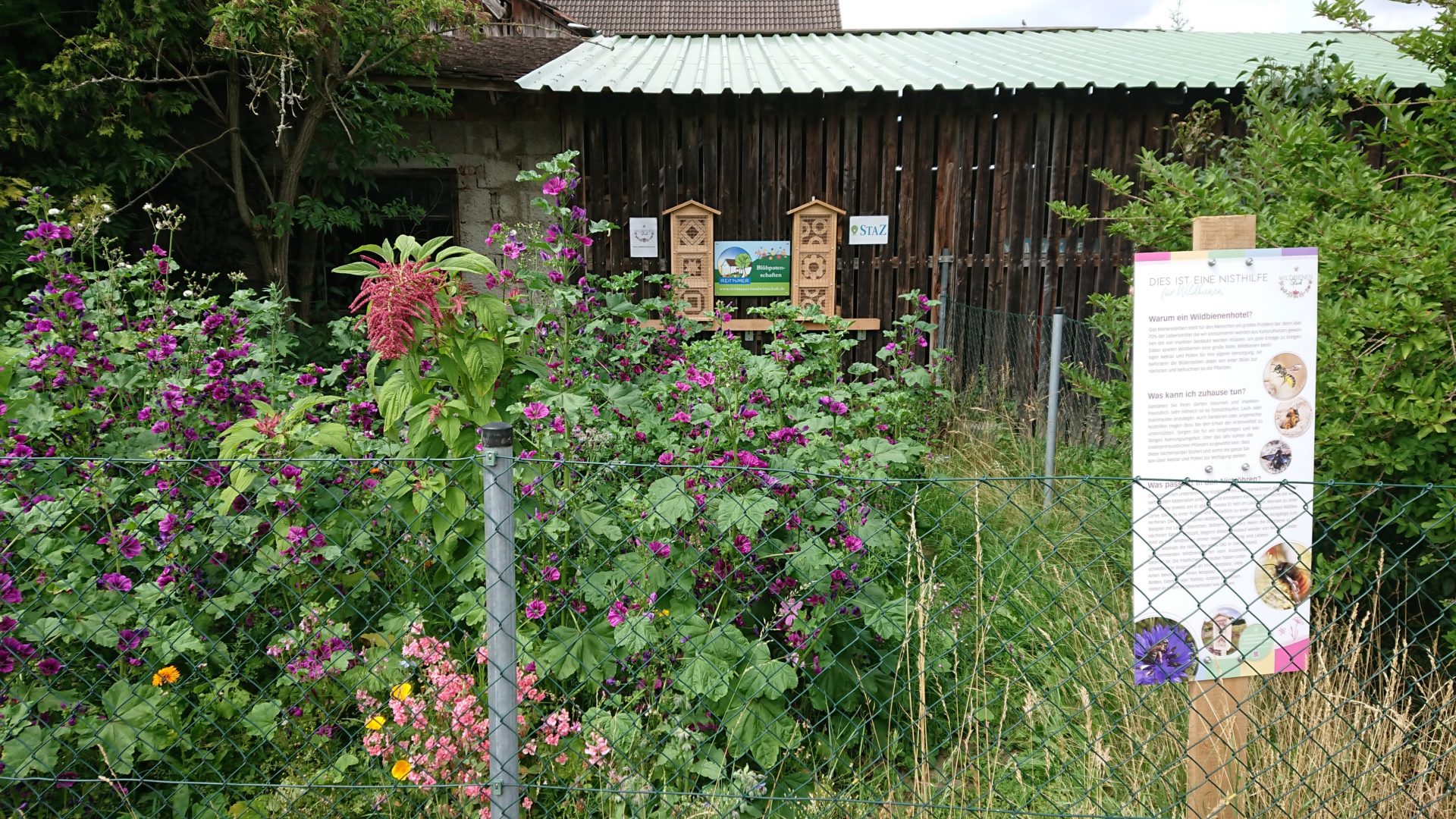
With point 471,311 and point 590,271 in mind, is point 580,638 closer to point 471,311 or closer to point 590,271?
point 471,311

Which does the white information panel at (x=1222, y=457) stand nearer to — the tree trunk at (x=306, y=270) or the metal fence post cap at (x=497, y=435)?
the metal fence post cap at (x=497, y=435)

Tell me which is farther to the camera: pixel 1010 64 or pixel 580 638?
pixel 1010 64

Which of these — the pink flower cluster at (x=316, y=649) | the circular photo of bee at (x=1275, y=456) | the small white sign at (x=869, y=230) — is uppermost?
the small white sign at (x=869, y=230)

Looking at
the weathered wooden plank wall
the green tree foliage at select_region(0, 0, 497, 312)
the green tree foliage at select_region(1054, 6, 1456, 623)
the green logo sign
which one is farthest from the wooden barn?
the green tree foliage at select_region(1054, 6, 1456, 623)

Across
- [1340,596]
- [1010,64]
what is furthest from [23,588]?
[1010,64]

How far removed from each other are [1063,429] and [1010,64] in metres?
3.35

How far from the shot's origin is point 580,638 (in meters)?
2.41

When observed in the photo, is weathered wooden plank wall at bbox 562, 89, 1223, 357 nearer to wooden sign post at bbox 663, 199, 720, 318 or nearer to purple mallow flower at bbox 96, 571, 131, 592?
wooden sign post at bbox 663, 199, 720, 318

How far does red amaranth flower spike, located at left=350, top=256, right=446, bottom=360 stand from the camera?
2104 millimetres

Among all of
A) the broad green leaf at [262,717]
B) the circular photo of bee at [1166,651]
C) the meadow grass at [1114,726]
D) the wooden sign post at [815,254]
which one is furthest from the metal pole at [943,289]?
the broad green leaf at [262,717]

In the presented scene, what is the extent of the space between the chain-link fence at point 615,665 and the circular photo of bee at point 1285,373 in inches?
10.1

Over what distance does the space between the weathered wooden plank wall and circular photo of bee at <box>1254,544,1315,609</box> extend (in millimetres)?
5010

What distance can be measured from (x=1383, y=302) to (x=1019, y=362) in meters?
4.60

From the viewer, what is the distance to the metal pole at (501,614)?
5.84 ft
